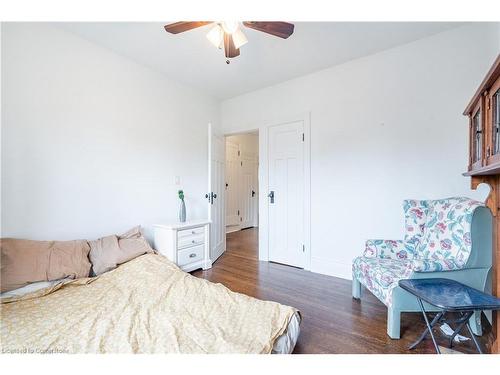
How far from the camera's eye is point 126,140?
8.03ft

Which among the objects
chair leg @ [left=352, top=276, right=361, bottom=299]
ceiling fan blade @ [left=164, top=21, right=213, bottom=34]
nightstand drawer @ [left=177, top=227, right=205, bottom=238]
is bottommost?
chair leg @ [left=352, top=276, right=361, bottom=299]

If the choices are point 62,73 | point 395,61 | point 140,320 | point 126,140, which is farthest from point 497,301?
point 62,73

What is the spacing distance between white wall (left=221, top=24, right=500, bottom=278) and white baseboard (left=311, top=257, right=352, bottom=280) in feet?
0.04

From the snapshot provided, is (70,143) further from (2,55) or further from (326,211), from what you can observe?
(326,211)

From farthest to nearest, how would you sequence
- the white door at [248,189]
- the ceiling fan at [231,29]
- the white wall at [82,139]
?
1. the white door at [248,189]
2. the white wall at [82,139]
3. the ceiling fan at [231,29]

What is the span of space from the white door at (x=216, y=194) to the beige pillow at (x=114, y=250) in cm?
94

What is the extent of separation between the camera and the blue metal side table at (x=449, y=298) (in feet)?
3.51

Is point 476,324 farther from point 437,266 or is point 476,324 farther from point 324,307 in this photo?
point 324,307

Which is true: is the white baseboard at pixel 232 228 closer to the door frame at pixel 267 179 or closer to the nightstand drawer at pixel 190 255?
the door frame at pixel 267 179

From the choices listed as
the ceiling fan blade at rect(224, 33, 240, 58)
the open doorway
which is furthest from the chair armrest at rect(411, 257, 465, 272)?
the open doorway

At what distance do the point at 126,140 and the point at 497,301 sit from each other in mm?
3149

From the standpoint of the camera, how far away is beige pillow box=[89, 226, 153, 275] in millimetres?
1916

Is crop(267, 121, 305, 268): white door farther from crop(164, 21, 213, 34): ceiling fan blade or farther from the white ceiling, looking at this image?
crop(164, 21, 213, 34): ceiling fan blade

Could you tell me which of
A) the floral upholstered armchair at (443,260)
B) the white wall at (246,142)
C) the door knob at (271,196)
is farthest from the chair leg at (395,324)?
the white wall at (246,142)
